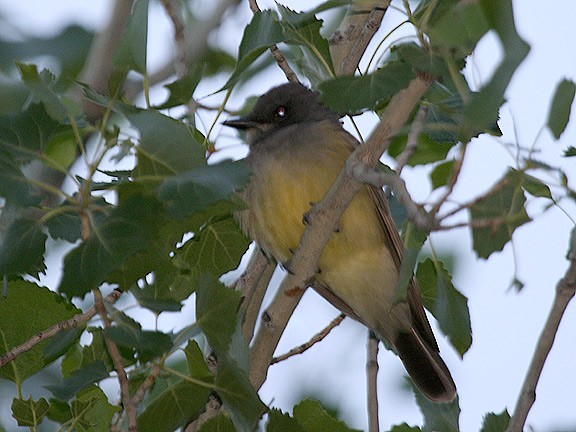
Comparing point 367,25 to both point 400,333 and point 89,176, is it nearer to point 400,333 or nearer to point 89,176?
point 400,333

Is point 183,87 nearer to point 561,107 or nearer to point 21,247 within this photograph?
point 21,247

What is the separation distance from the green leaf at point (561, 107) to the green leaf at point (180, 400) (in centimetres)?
141

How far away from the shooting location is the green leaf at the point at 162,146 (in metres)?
3.20

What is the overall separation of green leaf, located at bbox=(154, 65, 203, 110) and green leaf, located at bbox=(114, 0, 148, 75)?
0.12 m

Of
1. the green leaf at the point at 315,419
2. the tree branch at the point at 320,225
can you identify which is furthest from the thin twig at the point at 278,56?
the green leaf at the point at 315,419

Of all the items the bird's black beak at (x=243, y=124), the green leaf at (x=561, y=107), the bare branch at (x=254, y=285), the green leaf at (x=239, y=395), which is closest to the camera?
the green leaf at (x=561, y=107)

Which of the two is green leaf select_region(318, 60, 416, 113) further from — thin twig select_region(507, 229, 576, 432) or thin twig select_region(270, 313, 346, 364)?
thin twig select_region(270, 313, 346, 364)

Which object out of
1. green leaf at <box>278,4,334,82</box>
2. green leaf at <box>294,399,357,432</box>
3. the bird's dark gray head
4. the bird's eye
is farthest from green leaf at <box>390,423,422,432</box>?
the bird's eye

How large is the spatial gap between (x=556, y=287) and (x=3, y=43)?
17.8ft

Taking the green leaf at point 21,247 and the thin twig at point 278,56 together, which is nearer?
the green leaf at point 21,247

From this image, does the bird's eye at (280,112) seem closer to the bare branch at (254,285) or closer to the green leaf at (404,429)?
the bare branch at (254,285)

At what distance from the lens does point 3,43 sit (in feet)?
25.2

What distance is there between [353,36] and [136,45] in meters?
1.89

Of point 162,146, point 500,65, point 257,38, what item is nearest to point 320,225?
point 257,38
